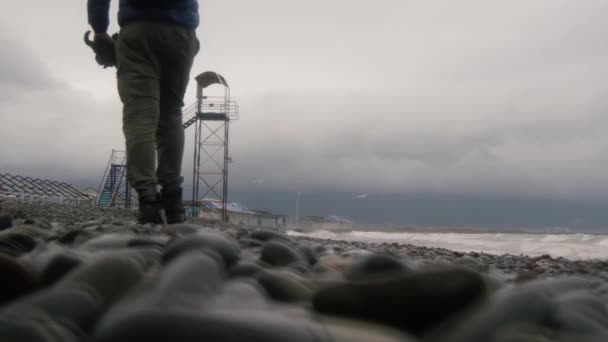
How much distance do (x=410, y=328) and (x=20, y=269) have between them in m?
0.61

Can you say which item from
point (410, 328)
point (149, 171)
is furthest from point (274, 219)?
point (410, 328)

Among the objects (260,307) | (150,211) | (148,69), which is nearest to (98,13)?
(148,69)

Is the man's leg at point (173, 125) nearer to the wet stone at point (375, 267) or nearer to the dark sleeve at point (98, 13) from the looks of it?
the dark sleeve at point (98, 13)

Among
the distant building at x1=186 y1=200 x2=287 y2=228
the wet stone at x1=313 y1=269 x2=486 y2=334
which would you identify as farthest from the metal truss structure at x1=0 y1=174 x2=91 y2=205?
the wet stone at x1=313 y1=269 x2=486 y2=334

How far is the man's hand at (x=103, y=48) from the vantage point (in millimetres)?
3123

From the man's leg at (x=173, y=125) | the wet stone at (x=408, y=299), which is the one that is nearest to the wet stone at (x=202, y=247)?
the wet stone at (x=408, y=299)

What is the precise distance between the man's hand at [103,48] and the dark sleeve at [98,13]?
0.09 metres

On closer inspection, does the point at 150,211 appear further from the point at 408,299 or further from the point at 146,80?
the point at 408,299

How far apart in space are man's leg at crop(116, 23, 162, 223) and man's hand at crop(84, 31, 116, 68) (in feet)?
0.71

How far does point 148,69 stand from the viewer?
2.98 meters

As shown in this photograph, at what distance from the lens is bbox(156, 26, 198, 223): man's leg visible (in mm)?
3125

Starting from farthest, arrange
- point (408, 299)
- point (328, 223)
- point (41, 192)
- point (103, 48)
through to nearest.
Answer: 1. point (328, 223)
2. point (41, 192)
3. point (103, 48)
4. point (408, 299)

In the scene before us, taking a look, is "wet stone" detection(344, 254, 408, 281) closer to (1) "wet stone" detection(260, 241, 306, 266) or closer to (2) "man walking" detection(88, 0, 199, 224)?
(1) "wet stone" detection(260, 241, 306, 266)

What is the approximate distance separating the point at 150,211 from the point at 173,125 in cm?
62
